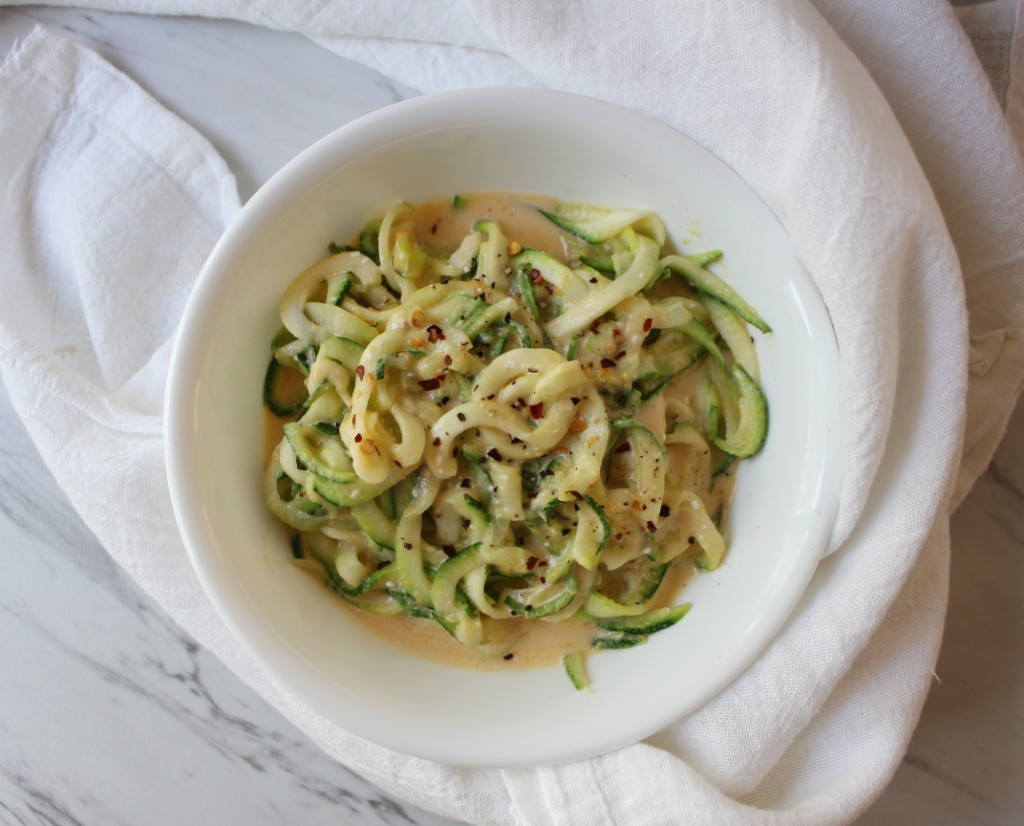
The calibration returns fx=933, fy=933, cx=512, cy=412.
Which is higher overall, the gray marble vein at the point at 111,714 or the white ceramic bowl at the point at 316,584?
the white ceramic bowl at the point at 316,584

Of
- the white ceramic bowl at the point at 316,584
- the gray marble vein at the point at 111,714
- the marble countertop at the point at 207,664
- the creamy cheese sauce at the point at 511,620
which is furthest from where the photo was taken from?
the gray marble vein at the point at 111,714

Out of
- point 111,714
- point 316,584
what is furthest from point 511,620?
point 111,714

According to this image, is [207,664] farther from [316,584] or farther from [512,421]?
[512,421]

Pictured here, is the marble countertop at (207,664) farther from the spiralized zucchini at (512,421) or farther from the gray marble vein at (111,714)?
the spiralized zucchini at (512,421)

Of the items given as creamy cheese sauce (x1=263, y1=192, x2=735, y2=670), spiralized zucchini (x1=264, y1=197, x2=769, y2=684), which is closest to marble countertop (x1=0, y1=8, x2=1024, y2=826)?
creamy cheese sauce (x1=263, y1=192, x2=735, y2=670)

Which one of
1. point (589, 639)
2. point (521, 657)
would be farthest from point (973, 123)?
point (521, 657)

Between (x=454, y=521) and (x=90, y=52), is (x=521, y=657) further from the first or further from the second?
(x=90, y=52)

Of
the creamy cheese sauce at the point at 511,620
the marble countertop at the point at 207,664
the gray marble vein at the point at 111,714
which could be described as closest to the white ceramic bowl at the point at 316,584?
the creamy cheese sauce at the point at 511,620
